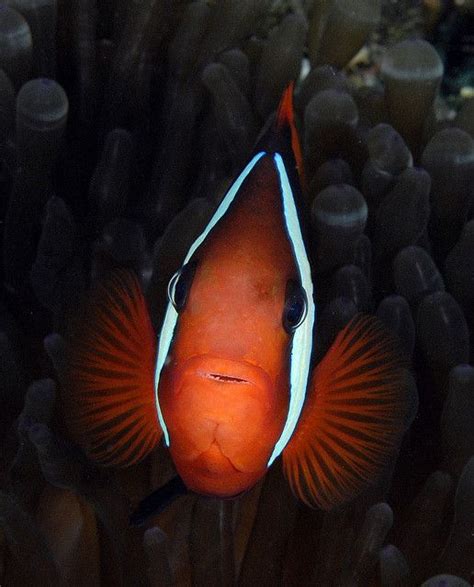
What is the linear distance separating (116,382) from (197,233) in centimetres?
21

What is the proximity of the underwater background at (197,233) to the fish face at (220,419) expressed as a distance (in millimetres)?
119

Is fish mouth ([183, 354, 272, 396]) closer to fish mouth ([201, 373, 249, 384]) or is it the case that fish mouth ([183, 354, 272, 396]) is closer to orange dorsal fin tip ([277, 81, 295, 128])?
fish mouth ([201, 373, 249, 384])

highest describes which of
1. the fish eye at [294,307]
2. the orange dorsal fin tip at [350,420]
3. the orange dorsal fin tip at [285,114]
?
the orange dorsal fin tip at [285,114]

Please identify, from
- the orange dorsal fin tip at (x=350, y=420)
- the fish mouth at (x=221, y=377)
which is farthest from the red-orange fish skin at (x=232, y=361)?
the orange dorsal fin tip at (x=350, y=420)

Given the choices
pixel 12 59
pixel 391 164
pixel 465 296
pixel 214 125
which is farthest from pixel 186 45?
pixel 465 296

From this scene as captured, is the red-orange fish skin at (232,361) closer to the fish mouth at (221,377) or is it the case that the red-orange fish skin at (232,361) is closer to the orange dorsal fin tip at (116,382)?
the fish mouth at (221,377)

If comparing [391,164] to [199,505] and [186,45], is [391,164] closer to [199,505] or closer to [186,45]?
[186,45]

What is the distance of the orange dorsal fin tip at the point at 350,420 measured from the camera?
0.89 metres

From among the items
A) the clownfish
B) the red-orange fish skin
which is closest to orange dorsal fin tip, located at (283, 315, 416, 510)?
the clownfish

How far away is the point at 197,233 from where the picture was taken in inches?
39.6

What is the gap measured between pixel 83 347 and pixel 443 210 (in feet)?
1.80

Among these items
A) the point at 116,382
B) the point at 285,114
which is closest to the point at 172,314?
the point at 116,382

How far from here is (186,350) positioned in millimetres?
705

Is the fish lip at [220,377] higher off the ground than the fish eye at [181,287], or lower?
lower
